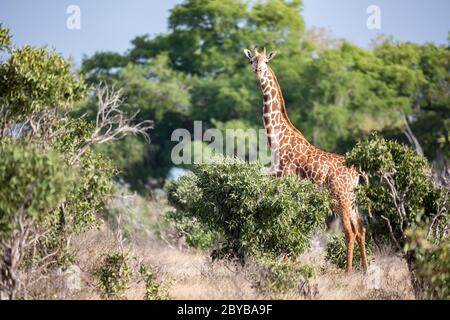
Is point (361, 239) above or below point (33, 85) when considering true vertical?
below

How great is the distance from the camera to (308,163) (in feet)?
65.6

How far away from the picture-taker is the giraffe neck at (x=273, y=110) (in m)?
21.1

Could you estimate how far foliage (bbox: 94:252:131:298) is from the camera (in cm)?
1578

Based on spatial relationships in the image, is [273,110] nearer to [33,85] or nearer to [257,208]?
[257,208]

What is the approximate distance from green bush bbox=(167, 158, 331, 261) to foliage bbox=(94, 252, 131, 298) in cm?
257

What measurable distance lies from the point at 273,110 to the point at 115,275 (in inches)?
266

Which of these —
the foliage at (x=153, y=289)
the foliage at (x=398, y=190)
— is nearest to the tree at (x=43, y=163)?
the foliage at (x=153, y=289)

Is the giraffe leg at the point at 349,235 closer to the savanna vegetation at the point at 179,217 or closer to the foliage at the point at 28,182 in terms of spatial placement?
the savanna vegetation at the point at 179,217

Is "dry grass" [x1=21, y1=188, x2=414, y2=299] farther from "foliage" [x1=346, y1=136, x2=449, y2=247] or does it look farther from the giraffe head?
the giraffe head

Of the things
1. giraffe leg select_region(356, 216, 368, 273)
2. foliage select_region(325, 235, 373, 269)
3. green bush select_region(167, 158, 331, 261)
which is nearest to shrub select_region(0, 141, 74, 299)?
green bush select_region(167, 158, 331, 261)

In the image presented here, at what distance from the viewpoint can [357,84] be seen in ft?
150

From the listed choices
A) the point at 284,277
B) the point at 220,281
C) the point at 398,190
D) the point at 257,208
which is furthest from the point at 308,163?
the point at 284,277
